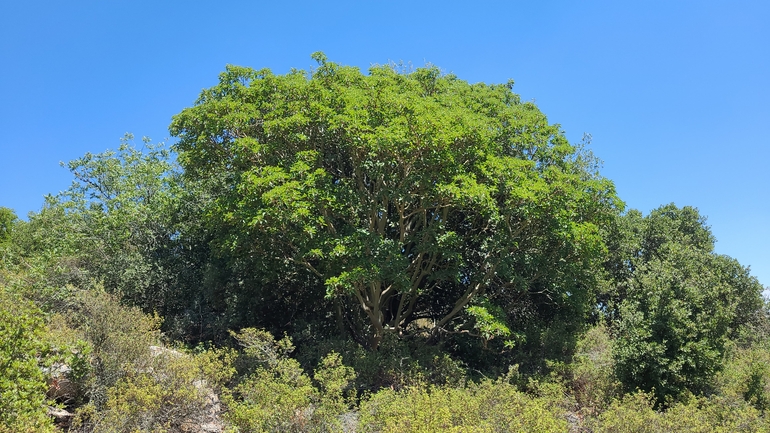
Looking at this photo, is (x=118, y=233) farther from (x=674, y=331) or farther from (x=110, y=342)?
(x=674, y=331)

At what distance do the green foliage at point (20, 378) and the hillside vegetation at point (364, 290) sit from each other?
6cm

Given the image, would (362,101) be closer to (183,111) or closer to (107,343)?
(183,111)

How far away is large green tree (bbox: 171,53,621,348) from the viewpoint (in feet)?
41.2

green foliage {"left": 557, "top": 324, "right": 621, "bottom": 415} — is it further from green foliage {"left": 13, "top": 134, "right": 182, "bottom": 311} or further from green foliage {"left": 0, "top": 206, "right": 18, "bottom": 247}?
green foliage {"left": 0, "top": 206, "right": 18, "bottom": 247}

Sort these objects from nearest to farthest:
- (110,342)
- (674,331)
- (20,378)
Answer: (20,378), (110,342), (674,331)

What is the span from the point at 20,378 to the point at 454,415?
6655 millimetres

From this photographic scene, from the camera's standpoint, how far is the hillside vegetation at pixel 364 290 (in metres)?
9.59

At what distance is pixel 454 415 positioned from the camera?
349 inches

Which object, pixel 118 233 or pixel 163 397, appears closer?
pixel 163 397

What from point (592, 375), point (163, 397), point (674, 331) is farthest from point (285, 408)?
point (674, 331)

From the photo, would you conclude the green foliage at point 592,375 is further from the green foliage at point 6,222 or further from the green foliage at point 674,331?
the green foliage at point 6,222

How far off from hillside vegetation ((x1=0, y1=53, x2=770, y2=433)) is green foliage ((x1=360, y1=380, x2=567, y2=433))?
52 mm

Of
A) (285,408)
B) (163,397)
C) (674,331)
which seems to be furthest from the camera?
(674,331)

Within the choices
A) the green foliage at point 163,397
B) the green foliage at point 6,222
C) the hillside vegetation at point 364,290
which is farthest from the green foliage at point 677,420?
the green foliage at point 6,222
